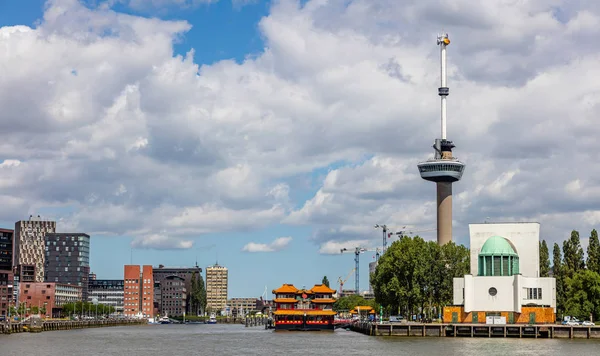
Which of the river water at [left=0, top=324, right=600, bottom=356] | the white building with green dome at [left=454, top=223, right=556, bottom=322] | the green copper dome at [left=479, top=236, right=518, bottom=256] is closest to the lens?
the river water at [left=0, top=324, right=600, bottom=356]

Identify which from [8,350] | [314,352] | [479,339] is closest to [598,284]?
[479,339]

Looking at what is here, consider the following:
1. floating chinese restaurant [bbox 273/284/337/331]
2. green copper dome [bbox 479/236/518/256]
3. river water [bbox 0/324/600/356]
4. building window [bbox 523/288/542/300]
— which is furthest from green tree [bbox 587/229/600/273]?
floating chinese restaurant [bbox 273/284/337/331]

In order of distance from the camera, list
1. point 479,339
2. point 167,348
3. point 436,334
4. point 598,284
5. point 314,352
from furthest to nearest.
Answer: point 598,284 < point 436,334 < point 479,339 < point 167,348 < point 314,352

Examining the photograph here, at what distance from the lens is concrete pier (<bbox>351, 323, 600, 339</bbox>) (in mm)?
144500

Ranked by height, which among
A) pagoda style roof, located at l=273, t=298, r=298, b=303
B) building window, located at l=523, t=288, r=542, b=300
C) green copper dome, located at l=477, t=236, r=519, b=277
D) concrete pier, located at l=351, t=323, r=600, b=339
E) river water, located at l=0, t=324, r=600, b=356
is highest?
green copper dome, located at l=477, t=236, r=519, b=277

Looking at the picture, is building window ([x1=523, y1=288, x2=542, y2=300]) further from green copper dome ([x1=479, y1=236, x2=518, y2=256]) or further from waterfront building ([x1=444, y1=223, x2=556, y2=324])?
green copper dome ([x1=479, y1=236, x2=518, y2=256])

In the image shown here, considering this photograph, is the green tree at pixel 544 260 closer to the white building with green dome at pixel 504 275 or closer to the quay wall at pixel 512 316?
the white building with green dome at pixel 504 275

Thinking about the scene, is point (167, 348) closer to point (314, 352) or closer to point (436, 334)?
point (314, 352)

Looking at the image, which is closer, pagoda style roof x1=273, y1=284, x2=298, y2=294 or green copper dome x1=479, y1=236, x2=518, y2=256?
green copper dome x1=479, y1=236, x2=518, y2=256

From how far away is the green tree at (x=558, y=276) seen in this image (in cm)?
18188

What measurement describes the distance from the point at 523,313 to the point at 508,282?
6.29 meters

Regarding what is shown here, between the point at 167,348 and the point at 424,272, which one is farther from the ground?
the point at 424,272

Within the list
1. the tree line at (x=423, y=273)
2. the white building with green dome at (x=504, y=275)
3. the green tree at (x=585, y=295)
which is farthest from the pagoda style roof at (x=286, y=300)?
the green tree at (x=585, y=295)

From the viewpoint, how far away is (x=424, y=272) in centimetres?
18412
